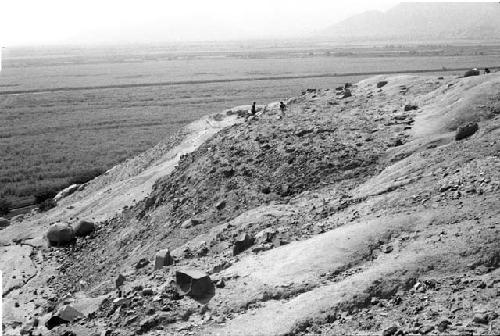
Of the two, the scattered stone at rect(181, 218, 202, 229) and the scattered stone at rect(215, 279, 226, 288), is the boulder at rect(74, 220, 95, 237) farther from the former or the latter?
the scattered stone at rect(215, 279, 226, 288)

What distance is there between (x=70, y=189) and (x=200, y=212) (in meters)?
15.2

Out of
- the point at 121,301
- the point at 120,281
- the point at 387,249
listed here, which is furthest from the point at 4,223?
the point at 387,249

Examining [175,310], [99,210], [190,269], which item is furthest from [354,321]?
[99,210]

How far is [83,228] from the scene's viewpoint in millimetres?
20844

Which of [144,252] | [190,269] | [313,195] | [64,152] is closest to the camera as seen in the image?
[190,269]

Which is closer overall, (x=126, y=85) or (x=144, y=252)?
(x=144, y=252)

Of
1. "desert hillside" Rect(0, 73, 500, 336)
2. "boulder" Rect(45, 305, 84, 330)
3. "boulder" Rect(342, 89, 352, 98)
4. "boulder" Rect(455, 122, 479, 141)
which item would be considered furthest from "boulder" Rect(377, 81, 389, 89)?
"boulder" Rect(45, 305, 84, 330)

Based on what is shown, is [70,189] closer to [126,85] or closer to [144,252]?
[144,252]

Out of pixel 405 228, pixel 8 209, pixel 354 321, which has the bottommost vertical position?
pixel 8 209

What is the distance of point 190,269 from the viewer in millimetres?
12148

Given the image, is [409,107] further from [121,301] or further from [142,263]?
[121,301]

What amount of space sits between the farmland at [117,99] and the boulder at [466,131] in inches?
888

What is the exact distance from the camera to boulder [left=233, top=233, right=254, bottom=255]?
41.0 ft

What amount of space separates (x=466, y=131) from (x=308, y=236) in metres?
5.37
